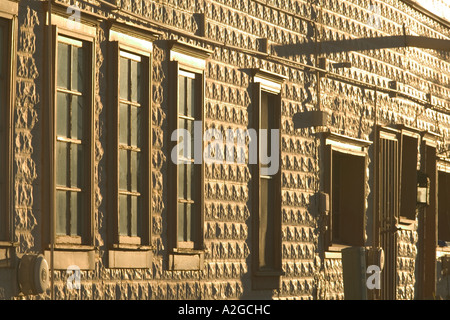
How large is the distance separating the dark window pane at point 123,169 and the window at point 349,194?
5750mm

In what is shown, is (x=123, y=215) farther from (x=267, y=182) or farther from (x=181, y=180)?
(x=267, y=182)

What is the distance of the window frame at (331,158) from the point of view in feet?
52.9

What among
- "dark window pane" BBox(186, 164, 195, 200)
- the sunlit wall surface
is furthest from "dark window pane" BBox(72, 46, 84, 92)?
the sunlit wall surface

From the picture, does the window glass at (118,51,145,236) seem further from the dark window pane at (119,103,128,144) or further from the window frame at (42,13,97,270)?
the window frame at (42,13,97,270)

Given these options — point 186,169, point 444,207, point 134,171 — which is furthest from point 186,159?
point 444,207

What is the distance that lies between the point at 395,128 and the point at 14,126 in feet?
31.6

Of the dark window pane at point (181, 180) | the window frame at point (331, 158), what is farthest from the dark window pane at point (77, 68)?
the window frame at point (331, 158)

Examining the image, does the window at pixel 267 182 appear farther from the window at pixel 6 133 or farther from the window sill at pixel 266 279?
the window at pixel 6 133

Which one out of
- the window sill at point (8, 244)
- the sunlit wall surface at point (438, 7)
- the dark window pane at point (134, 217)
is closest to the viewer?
the window sill at point (8, 244)

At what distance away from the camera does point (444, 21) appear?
2100 cm

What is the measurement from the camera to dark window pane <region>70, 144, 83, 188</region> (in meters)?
10.8

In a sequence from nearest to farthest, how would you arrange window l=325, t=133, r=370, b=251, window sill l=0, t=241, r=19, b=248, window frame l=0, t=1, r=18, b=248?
window sill l=0, t=241, r=19, b=248 < window frame l=0, t=1, r=18, b=248 < window l=325, t=133, r=370, b=251

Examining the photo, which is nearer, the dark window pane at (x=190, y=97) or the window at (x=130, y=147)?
the window at (x=130, y=147)

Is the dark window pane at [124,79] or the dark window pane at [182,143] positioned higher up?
the dark window pane at [124,79]
